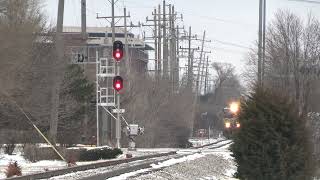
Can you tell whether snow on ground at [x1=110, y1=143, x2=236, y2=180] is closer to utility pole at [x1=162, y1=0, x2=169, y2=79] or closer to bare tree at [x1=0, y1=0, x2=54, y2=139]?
bare tree at [x1=0, y1=0, x2=54, y2=139]

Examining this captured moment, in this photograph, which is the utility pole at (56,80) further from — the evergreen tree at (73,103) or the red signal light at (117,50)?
the red signal light at (117,50)

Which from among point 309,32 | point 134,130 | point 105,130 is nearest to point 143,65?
point 309,32

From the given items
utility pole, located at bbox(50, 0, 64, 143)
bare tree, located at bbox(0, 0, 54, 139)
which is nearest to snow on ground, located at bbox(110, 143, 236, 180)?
utility pole, located at bbox(50, 0, 64, 143)

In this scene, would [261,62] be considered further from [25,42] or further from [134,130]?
[25,42]

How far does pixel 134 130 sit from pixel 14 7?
928cm

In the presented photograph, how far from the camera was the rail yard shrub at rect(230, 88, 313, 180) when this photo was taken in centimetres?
1416

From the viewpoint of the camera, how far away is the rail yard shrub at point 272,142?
46.5ft

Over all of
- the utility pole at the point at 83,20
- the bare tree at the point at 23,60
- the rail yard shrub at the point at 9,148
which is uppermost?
the utility pole at the point at 83,20

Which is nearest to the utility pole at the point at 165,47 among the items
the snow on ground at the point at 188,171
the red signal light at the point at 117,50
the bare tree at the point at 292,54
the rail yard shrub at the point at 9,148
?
the bare tree at the point at 292,54

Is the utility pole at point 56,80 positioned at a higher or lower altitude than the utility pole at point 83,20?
lower

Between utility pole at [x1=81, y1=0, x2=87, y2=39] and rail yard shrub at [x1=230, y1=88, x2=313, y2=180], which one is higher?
utility pole at [x1=81, y1=0, x2=87, y2=39]

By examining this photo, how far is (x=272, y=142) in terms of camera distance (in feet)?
46.6

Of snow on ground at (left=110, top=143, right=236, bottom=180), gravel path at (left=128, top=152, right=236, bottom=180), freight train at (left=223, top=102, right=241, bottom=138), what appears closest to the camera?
freight train at (left=223, top=102, right=241, bottom=138)

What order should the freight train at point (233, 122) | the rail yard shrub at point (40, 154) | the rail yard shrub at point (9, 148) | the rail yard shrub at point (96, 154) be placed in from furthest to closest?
the rail yard shrub at point (9, 148)
the rail yard shrub at point (96, 154)
the rail yard shrub at point (40, 154)
the freight train at point (233, 122)
